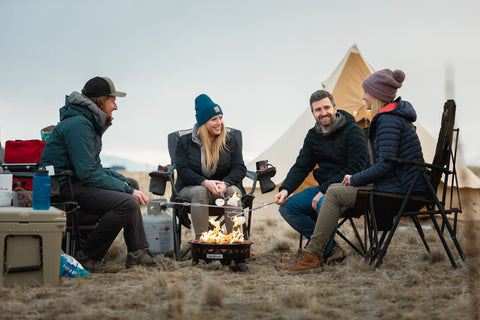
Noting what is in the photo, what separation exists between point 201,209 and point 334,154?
39.7 inches

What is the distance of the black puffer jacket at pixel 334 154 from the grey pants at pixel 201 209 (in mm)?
490

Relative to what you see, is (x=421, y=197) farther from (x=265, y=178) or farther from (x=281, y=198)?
(x=265, y=178)

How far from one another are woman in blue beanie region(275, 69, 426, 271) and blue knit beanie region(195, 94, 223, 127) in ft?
3.58

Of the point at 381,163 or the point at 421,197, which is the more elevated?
the point at 381,163

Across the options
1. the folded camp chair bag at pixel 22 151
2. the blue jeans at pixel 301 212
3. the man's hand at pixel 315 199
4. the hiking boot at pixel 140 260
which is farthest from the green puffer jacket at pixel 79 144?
the man's hand at pixel 315 199

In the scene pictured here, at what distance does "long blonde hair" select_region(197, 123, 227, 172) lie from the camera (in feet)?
12.8

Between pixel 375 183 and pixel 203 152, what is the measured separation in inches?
53.1

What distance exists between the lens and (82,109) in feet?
11.0

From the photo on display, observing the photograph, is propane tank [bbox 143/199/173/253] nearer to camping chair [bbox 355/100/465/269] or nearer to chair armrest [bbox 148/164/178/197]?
chair armrest [bbox 148/164/178/197]

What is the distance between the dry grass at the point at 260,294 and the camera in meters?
2.03

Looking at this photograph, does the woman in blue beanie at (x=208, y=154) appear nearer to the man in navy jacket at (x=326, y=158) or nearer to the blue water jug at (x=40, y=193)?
the man in navy jacket at (x=326, y=158)

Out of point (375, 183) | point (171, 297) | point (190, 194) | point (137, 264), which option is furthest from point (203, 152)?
point (171, 297)

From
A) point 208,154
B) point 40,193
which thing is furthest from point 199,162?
point 40,193

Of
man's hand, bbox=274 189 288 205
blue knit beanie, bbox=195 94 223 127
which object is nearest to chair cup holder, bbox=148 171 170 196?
blue knit beanie, bbox=195 94 223 127
